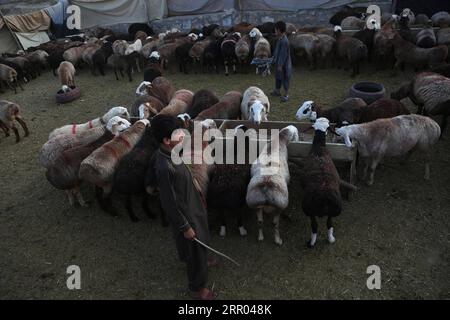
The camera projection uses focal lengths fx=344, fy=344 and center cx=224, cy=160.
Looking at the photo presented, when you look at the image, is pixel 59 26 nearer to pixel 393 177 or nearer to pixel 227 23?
pixel 227 23

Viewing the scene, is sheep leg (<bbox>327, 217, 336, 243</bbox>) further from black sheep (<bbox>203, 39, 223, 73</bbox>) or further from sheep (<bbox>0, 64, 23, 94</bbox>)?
sheep (<bbox>0, 64, 23, 94</bbox>)

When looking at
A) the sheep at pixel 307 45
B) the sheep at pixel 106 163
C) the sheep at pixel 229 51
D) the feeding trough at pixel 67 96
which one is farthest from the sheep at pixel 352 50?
the feeding trough at pixel 67 96

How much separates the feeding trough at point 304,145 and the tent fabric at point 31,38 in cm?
1537

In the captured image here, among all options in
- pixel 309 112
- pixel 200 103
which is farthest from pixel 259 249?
pixel 200 103

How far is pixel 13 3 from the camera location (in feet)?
74.7

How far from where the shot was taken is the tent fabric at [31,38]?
1744 cm

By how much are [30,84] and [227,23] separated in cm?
1002

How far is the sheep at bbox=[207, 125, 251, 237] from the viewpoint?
500cm

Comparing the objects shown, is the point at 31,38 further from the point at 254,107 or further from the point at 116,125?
the point at 254,107

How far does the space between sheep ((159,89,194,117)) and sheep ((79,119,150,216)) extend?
1.40 meters

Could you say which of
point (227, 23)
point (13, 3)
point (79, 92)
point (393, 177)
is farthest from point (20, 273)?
point (13, 3)

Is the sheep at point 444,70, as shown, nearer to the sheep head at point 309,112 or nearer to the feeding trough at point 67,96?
the sheep head at point 309,112

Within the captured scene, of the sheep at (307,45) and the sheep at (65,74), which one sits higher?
the sheep at (307,45)

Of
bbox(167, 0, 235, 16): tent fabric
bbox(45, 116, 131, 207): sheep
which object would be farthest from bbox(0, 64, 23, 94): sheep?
bbox(167, 0, 235, 16): tent fabric
